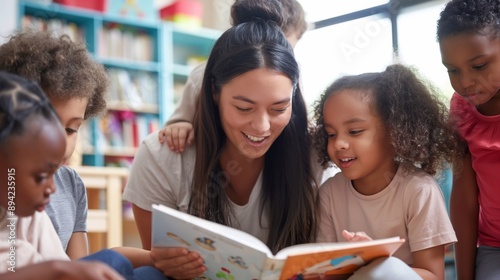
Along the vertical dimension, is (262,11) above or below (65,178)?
above

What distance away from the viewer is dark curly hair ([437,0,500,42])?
49.2 inches

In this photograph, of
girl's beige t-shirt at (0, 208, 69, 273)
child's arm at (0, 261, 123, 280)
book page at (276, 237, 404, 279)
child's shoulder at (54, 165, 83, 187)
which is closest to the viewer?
child's arm at (0, 261, 123, 280)

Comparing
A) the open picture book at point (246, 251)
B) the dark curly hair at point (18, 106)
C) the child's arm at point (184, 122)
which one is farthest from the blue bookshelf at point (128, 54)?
the dark curly hair at point (18, 106)

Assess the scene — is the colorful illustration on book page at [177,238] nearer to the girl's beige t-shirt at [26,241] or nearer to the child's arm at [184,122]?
the girl's beige t-shirt at [26,241]

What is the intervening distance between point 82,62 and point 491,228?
3.38ft

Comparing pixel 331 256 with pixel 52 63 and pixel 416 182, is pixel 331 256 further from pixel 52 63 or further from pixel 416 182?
pixel 52 63

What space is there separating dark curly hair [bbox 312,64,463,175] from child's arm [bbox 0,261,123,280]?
84cm

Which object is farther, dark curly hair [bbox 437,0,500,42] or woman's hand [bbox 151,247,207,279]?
dark curly hair [bbox 437,0,500,42]

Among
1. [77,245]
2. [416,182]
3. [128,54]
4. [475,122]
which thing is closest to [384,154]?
[416,182]

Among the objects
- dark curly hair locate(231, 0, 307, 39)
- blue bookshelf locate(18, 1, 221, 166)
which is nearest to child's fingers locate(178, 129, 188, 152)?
dark curly hair locate(231, 0, 307, 39)

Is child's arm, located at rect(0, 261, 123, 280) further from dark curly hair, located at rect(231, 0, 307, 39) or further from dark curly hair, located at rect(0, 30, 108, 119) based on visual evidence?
dark curly hair, located at rect(231, 0, 307, 39)

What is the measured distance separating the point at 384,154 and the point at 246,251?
0.59 metres

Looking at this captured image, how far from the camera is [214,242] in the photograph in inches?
37.8

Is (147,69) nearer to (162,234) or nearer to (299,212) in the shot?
(299,212)
